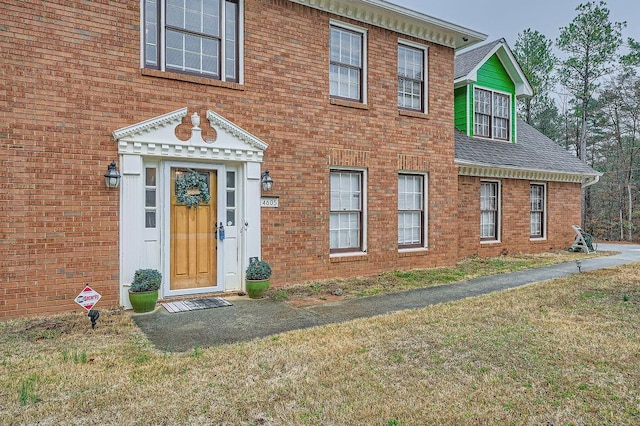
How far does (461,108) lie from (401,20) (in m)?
4.76

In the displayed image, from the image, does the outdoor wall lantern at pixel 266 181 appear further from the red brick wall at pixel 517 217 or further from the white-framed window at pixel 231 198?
the red brick wall at pixel 517 217

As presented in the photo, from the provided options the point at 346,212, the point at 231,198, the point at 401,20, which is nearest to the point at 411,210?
the point at 346,212

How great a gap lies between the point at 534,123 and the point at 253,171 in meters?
27.1

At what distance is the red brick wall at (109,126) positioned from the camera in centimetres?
585

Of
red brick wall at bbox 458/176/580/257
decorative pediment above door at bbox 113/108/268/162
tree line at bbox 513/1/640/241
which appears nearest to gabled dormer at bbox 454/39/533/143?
red brick wall at bbox 458/176/580/257

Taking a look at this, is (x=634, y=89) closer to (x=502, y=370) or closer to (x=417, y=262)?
(x=417, y=262)

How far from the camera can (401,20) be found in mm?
9289

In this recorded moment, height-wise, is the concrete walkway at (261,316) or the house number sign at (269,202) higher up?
the house number sign at (269,202)

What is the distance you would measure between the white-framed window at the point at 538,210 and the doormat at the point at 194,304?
11222 mm

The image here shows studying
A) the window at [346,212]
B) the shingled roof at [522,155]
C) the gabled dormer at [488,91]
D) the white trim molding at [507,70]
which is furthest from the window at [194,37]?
the gabled dormer at [488,91]

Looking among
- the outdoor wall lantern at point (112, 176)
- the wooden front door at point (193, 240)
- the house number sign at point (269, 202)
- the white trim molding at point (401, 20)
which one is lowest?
the wooden front door at point (193, 240)

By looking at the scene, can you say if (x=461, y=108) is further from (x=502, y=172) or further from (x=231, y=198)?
(x=231, y=198)

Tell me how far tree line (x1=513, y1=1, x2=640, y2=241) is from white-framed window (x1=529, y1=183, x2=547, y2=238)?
8.11 meters

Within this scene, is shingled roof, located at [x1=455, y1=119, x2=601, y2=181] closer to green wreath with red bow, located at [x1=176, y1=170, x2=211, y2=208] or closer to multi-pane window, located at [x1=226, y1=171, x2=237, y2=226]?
multi-pane window, located at [x1=226, y1=171, x2=237, y2=226]
